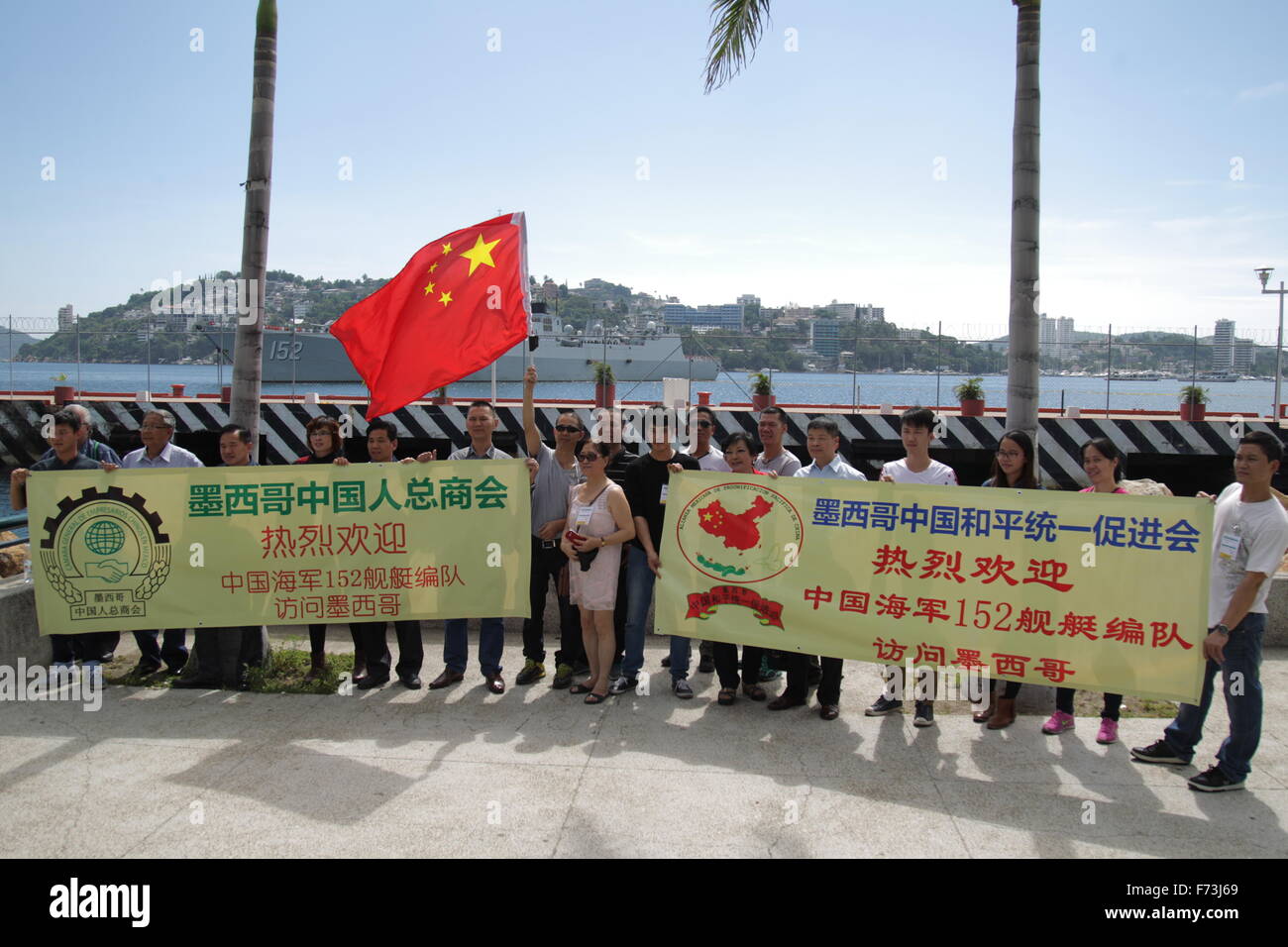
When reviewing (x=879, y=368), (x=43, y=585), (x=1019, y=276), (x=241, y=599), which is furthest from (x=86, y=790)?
(x=879, y=368)

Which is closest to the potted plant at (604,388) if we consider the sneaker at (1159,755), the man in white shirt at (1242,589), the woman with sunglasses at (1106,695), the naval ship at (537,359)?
the woman with sunglasses at (1106,695)

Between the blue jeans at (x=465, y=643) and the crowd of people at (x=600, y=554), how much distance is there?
0.03 feet

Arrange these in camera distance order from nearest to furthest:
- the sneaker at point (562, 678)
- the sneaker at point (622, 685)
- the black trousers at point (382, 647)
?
the sneaker at point (622, 685) < the sneaker at point (562, 678) < the black trousers at point (382, 647)

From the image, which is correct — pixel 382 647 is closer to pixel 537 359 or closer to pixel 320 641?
pixel 320 641

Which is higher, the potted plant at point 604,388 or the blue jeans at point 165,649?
the potted plant at point 604,388

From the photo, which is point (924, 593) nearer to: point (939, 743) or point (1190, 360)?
point (939, 743)

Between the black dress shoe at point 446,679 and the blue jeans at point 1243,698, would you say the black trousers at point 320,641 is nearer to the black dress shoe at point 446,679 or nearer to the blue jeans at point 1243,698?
the black dress shoe at point 446,679

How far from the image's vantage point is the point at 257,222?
24.3 feet

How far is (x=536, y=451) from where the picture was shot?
711 cm

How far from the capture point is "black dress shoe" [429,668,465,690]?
6.80 m

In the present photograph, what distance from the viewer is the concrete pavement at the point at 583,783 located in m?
4.50

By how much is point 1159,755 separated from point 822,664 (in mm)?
2041

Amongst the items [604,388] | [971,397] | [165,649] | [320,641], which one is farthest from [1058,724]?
[604,388]

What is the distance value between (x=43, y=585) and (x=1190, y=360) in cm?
2015
